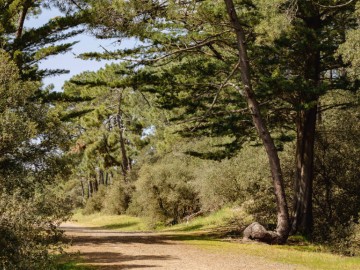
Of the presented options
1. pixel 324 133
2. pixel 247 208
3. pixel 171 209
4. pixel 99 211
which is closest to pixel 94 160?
pixel 99 211

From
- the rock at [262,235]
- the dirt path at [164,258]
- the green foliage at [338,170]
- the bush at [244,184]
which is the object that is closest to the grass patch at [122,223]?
the bush at [244,184]

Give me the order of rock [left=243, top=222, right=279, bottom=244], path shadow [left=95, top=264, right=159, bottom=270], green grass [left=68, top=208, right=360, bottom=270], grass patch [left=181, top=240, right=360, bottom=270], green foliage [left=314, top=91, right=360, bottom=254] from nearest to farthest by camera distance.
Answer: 1. path shadow [left=95, top=264, right=159, bottom=270]
2. grass patch [left=181, top=240, right=360, bottom=270]
3. green grass [left=68, top=208, right=360, bottom=270]
4. rock [left=243, top=222, right=279, bottom=244]
5. green foliage [left=314, top=91, right=360, bottom=254]

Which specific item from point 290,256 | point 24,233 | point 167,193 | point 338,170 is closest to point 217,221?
point 167,193

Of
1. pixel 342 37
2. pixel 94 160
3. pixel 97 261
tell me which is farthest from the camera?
pixel 94 160

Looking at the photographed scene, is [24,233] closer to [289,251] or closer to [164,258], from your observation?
[164,258]

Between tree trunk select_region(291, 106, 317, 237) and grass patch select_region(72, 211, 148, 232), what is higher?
tree trunk select_region(291, 106, 317, 237)

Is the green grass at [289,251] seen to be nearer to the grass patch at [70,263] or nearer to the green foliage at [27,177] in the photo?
the grass patch at [70,263]

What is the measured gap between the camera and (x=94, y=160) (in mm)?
46906

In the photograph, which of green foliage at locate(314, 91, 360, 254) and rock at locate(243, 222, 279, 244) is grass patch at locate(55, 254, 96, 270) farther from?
green foliage at locate(314, 91, 360, 254)

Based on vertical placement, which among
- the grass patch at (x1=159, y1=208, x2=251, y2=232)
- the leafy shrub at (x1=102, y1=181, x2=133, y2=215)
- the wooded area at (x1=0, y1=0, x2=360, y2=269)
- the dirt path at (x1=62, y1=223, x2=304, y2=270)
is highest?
the wooded area at (x1=0, y1=0, x2=360, y2=269)

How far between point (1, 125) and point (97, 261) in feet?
12.8

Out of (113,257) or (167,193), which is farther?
(167,193)

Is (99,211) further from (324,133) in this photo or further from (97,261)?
(97,261)

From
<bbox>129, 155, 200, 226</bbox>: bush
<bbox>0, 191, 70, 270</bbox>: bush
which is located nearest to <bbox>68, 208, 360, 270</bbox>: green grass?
<bbox>0, 191, 70, 270</bbox>: bush
